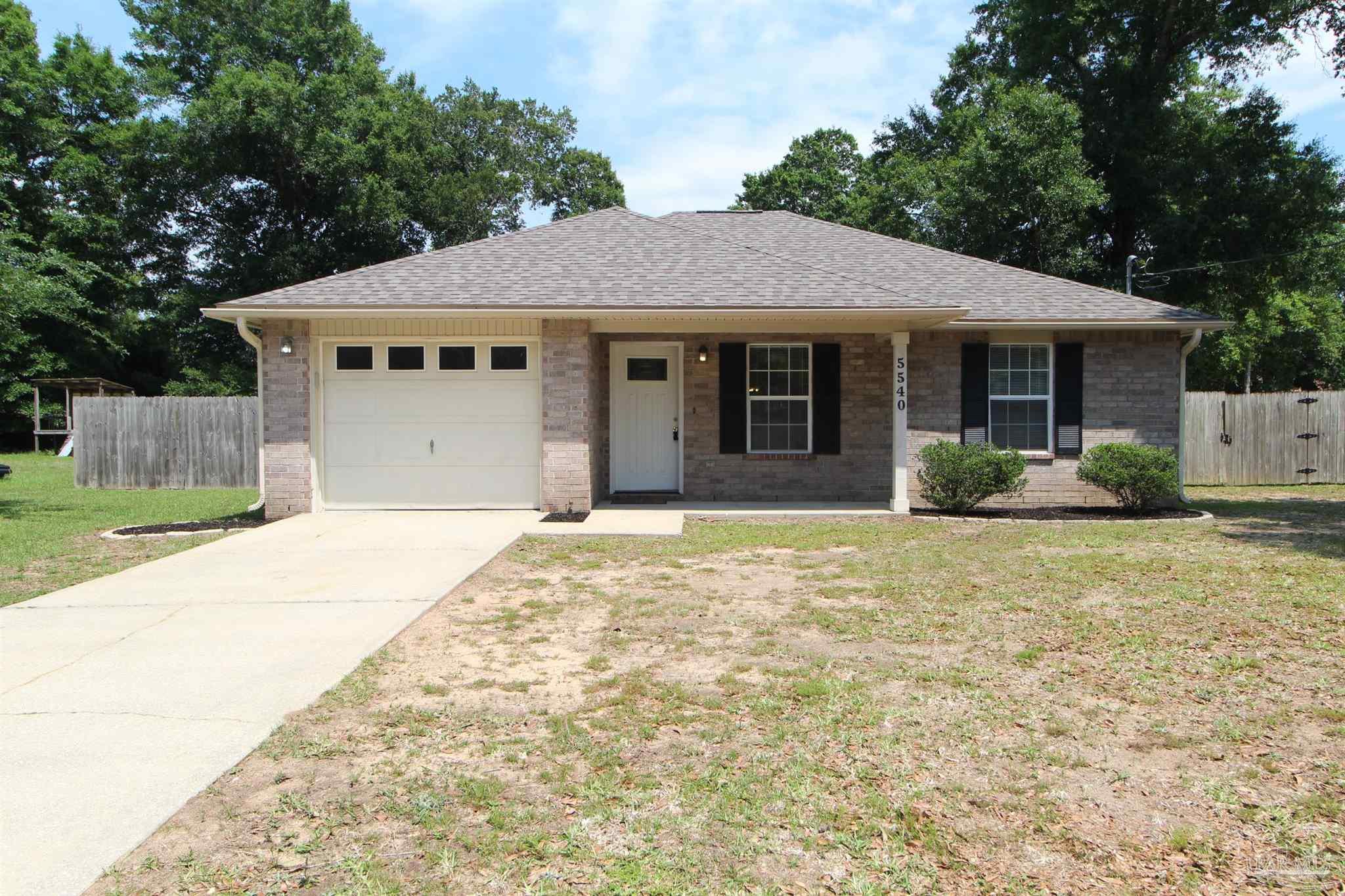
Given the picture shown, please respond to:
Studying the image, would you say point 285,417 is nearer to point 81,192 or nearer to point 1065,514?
point 1065,514

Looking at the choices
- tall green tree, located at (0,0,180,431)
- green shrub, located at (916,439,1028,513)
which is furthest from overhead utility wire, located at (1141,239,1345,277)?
tall green tree, located at (0,0,180,431)

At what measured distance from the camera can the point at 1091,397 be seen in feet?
41.6

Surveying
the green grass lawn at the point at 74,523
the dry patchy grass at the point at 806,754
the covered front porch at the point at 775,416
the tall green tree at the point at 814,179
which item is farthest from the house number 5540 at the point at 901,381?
the tall green tree at the point at 814,179

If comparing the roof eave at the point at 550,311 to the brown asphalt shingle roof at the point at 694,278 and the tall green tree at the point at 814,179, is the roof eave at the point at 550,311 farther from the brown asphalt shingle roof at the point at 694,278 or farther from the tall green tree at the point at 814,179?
the tall green tree at the point at 814,179

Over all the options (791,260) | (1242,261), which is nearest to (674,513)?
(791,260)

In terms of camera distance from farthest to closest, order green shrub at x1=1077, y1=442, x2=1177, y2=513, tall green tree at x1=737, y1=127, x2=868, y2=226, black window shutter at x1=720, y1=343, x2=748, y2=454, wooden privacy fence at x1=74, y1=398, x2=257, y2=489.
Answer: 1. tall green tree at x1=737, y1=127, x2=868, y2=226
2. wooden privacy fence at x1=74, y1=398, x2=257, y2=489
3. black window shutter at x1=720, y1=343, x2=748, y2=454
4. green shrub at x1=1077, y1=442, x2=1177, y2=513

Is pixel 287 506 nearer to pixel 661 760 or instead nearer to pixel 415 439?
pixel 415 439

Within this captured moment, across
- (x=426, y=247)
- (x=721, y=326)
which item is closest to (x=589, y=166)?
(x=426, y=247)

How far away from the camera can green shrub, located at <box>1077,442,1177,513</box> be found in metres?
11.6

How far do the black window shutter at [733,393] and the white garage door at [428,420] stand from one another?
272 centimetres

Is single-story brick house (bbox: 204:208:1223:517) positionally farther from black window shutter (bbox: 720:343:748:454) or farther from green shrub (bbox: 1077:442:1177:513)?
green shrub (bbox: 1077:442:1177:513)

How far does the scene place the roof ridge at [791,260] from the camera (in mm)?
11647

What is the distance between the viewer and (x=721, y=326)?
39.7ft

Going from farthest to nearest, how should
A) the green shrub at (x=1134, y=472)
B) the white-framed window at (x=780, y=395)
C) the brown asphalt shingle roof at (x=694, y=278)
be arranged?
the white-framed window at (x=780, y=395), the green shrub at (x=1134, y=472), the brown asphalt shingle roof at (x=694, y=278)
